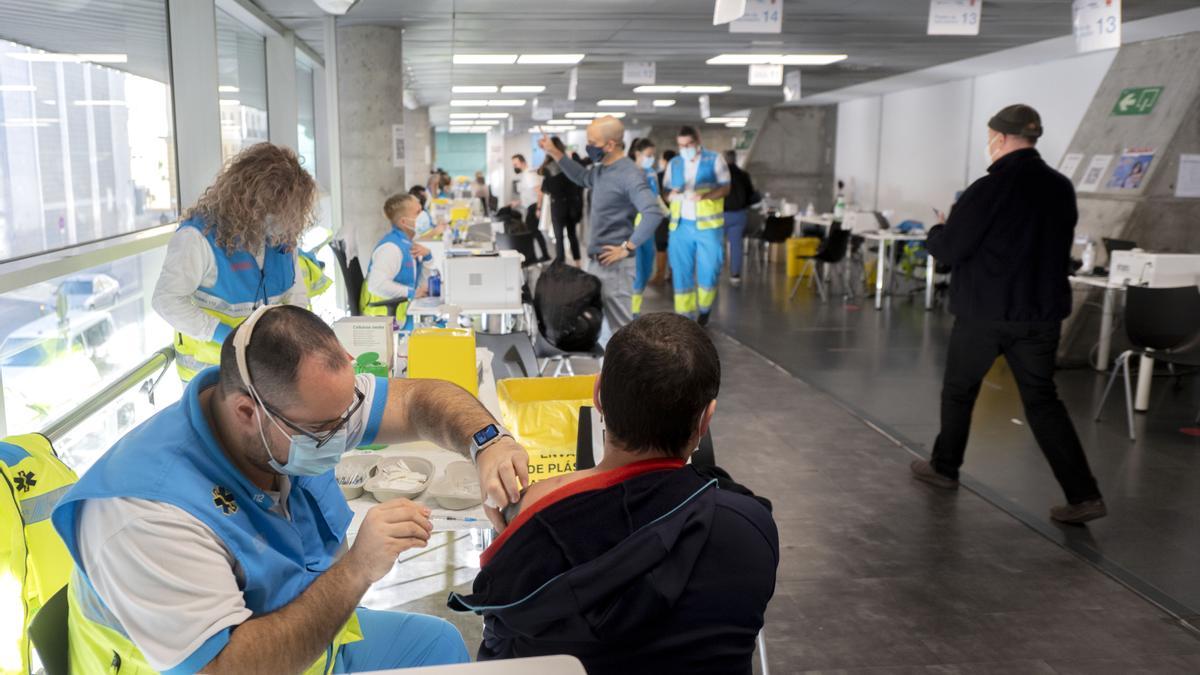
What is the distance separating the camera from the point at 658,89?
15422 mm

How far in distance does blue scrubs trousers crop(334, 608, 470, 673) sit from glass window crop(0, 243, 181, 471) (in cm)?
169

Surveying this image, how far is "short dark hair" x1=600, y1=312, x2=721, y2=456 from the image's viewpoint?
153cm

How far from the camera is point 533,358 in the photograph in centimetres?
438

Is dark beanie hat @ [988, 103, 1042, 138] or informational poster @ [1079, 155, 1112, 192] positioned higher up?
dark beanie hat @ [988, 103, 1042, 138]

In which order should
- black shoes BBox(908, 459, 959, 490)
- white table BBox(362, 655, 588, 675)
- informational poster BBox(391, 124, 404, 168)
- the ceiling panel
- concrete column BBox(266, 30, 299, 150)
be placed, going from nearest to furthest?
Result: white table BBox(362, 655, 588, 675) → black shoes BBox(908, 459, 959, 490) → the ceiling panel → informational poster BBox(391, 124, 404, 168) → concrete column BBox(266, 30, 299, 150)

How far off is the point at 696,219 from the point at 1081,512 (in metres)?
4.45

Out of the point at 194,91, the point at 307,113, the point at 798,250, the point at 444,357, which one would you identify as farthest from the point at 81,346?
the point at 798,250

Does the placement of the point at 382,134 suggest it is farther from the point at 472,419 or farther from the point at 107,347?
the point at 472,419

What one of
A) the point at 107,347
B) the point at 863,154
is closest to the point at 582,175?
the point at 107,347

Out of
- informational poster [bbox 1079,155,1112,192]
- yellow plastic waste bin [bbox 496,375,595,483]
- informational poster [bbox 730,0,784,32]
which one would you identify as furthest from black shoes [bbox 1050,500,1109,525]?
informational poster [bbox 1079,155,1112,192]

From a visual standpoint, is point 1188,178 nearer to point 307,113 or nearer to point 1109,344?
point 1109,344

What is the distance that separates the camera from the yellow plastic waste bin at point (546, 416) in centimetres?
249

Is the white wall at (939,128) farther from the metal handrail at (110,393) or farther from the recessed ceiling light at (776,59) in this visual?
the metal handrail at (110,393)

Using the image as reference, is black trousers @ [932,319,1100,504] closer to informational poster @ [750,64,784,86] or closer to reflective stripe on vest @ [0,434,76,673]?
reflective stripe on vest @ [0,434,76,673]
